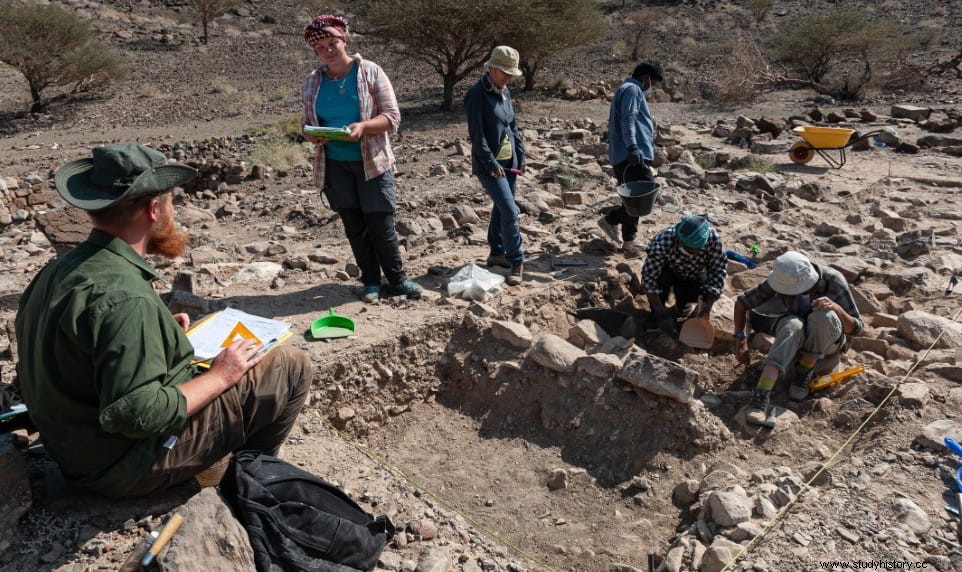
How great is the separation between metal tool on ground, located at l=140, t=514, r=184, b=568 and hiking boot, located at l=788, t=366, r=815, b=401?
3568mm

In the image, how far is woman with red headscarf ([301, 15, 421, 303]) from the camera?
14.1 feet

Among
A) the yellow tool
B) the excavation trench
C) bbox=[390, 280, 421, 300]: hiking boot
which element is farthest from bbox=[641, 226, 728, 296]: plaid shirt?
bbox=[390, 280, 421, 300]: hiking boot

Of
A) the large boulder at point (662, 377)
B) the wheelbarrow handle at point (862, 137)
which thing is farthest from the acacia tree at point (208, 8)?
the large boulder at point (662, 377)

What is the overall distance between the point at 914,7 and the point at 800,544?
2499 cm

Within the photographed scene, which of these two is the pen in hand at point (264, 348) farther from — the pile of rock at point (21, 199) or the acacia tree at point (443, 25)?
the acacia tree at point (443, 25)

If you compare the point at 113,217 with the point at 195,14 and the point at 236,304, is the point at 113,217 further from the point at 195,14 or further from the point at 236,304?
the point at 195,14

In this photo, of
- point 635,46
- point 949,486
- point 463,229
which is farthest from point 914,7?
point 949,486

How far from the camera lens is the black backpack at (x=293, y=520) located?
7.81ft

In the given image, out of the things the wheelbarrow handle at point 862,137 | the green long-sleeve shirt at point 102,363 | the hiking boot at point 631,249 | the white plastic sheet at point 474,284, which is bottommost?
the wheelbarrow handle at point 862,137

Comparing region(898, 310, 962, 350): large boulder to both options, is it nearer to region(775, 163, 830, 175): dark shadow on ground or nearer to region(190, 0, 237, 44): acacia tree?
region(775, 163, 830, 175): dark shadow on ground


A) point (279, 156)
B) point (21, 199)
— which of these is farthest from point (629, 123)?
point (21, 199)

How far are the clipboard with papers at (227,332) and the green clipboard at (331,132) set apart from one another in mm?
1414

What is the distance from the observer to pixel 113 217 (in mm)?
2324

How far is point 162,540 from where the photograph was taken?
2229mm
